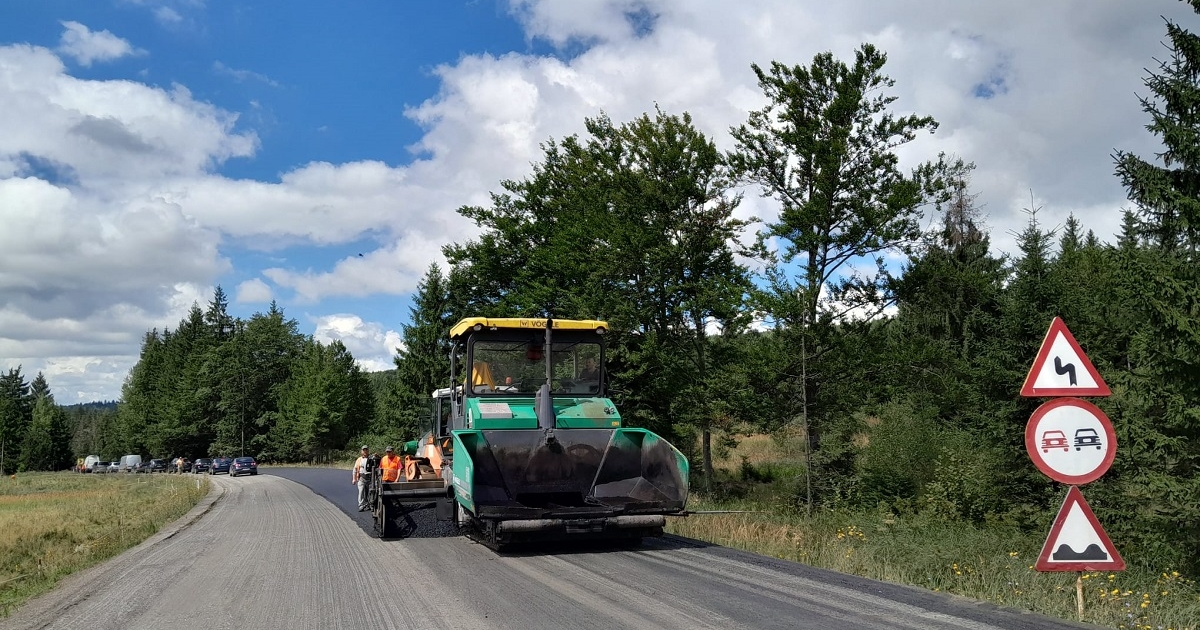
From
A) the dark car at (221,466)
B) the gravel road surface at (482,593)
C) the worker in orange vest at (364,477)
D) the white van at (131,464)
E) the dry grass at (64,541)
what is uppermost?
the worker in orange vest at (364,477)

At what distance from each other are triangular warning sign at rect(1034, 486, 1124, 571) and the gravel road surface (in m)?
0.49

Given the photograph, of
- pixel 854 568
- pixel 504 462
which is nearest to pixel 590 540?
pixel 504 462

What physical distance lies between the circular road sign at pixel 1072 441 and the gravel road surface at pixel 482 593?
1149 millimetres

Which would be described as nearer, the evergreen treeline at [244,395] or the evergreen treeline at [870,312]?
the evergreen treeline at [870,312]

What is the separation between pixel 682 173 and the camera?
86.8ft

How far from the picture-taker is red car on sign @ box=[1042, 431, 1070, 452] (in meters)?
6.09

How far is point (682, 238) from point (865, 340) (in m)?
7.15

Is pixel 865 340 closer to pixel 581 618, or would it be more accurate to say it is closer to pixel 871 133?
pixel 871 133

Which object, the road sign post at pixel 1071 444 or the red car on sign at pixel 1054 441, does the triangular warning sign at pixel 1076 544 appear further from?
the red car on sign at pixel 1054 441

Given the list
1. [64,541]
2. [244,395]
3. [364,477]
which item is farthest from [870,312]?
[244,395]

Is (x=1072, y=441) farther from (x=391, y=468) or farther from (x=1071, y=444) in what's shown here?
(x=391, y=468)

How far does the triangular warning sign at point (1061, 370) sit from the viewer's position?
6.23m

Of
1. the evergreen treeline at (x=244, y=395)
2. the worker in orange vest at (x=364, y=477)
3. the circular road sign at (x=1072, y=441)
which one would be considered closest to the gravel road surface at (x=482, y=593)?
the circular road sign at (x=1072, y=441)

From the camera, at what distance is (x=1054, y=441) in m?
6.12
